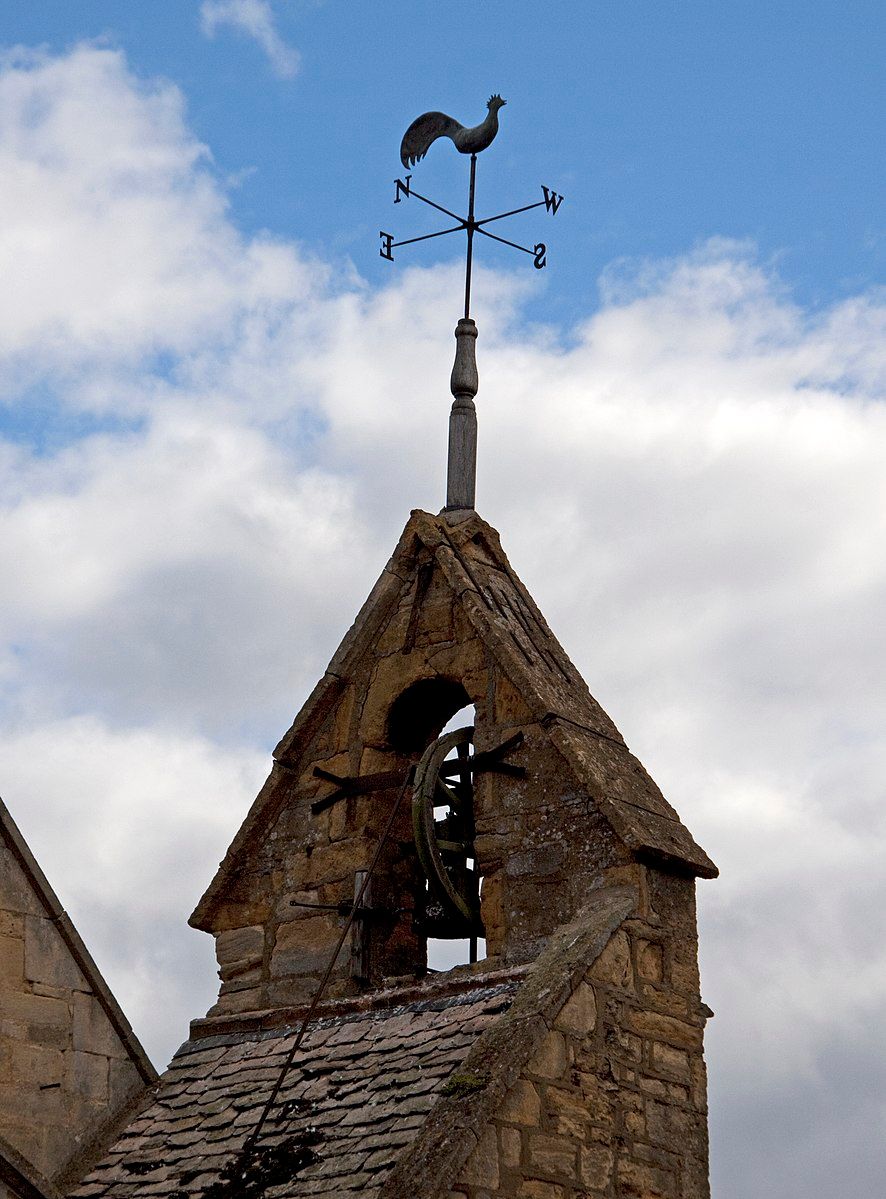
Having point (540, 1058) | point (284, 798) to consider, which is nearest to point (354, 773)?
point (284, 798)

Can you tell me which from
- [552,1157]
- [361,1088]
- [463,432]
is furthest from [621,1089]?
[463,432]

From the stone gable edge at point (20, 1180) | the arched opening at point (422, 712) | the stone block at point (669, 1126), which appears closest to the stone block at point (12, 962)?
the stone gable edge at point (20, 1180)

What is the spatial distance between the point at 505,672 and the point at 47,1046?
3175mm

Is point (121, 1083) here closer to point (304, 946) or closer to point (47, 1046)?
point (47, 1046)

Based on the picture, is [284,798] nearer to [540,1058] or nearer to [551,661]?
[551,661]

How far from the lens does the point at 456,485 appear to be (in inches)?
475

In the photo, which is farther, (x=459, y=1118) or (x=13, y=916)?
(x=13, y=916)

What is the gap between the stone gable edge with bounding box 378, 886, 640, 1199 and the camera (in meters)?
8.45

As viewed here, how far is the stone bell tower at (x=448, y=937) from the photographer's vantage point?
909 cm

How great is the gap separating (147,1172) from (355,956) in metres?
1.62

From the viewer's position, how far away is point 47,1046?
1112cm

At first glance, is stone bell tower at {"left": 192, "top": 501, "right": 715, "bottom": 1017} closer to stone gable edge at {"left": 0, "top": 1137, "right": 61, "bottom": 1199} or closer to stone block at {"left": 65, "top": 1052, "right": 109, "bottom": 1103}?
stone block at {"left": 65, "top": 1052, "right": 109, "bottom": 1103}

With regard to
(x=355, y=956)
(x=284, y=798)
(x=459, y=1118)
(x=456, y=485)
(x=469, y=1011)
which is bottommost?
(x=459, y=1118)

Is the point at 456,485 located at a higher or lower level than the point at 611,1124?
higher
